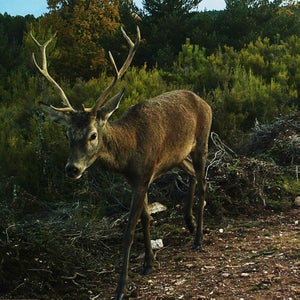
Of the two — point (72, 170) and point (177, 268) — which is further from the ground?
point (72, 170)

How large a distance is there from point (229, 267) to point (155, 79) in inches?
281

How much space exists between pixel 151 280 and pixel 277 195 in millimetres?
2936

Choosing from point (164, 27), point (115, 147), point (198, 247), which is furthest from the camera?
point (164, 27)

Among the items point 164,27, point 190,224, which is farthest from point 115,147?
point 164,27

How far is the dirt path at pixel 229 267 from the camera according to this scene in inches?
178

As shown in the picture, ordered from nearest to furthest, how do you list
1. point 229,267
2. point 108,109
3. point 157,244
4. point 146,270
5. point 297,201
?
point 108,109
point 229,267
point 146,270
point 157,244
point 297,201

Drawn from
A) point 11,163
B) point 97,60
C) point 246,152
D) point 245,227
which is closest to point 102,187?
point 11,163

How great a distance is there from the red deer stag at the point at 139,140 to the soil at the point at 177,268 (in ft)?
0.85

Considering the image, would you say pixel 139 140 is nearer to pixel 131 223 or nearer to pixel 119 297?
pixel 131 223

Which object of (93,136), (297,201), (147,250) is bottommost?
(297,201)

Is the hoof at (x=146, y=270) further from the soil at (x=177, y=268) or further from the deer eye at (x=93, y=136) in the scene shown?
the deer eye at (x=93, y=136)

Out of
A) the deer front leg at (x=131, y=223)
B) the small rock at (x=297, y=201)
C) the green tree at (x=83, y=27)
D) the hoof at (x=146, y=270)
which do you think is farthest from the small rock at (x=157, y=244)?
the green tree at (x=83, y=27)

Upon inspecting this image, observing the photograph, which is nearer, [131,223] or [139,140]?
[131,223]

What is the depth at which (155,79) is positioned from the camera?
11.7 m
